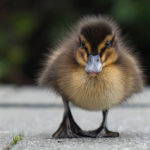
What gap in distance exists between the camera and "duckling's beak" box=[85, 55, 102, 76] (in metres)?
3.12

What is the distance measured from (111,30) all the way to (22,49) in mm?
5006

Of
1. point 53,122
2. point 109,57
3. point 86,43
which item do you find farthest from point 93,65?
point 53,122

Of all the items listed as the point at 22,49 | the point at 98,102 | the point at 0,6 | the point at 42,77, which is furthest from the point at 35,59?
the point at 98,102

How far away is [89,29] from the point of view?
3.20 m

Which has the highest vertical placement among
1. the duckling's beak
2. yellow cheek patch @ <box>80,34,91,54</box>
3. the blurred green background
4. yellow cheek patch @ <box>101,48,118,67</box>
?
the blurred green background

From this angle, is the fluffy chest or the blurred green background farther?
the blurred green background

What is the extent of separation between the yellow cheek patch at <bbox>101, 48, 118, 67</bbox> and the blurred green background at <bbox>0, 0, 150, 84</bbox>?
4171 mm

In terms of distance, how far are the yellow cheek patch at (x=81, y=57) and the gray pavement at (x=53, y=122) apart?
519 mm

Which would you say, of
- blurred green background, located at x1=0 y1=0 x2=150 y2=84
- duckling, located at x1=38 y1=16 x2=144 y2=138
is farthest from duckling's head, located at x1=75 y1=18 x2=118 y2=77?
blurred green background, located at x1=0 y1=0 x2=150 y2=84

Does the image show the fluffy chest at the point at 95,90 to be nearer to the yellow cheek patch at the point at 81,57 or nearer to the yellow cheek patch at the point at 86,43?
the yellow cheek patch at the point at 81,57

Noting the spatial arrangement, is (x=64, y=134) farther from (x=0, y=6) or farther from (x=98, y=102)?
(x=0, y=6)

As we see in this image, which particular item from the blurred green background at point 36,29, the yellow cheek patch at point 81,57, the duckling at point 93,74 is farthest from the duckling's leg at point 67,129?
the blurred green background at point 36,29

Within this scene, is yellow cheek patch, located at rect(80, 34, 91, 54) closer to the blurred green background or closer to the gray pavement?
the gray pavement

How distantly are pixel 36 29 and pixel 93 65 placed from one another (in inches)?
214
